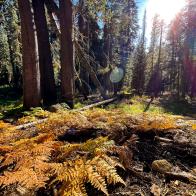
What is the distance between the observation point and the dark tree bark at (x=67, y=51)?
1075 cm

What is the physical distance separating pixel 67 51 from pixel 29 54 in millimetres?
2140

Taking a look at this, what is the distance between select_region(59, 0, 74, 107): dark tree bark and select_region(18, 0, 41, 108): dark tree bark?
74.1 inches

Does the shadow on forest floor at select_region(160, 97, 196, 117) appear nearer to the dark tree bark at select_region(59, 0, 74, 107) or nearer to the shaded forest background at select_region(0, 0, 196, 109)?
the shaded forest background at select_region(0, 0, 196, 109)

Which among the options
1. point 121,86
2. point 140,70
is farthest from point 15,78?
point 140,70

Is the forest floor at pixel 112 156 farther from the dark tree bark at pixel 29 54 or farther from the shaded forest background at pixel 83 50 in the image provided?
the shaded forest background at pixel 83 50

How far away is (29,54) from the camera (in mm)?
9148

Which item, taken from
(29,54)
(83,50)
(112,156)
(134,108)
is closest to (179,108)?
(134,108)

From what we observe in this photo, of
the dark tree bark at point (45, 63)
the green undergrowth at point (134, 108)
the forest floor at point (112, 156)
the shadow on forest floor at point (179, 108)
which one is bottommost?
the shadow on forest floor at point (179, 108)

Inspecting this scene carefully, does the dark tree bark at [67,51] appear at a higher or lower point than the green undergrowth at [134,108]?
higher

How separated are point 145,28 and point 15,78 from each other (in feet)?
79.7

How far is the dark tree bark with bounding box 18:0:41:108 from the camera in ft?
29.9

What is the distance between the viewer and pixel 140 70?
33938 millimetres

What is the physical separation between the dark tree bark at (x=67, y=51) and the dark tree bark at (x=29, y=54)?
1.88 meters

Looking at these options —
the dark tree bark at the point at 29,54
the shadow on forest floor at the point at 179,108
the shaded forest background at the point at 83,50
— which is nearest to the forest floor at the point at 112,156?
the dark tree bark at the point at 29,54
